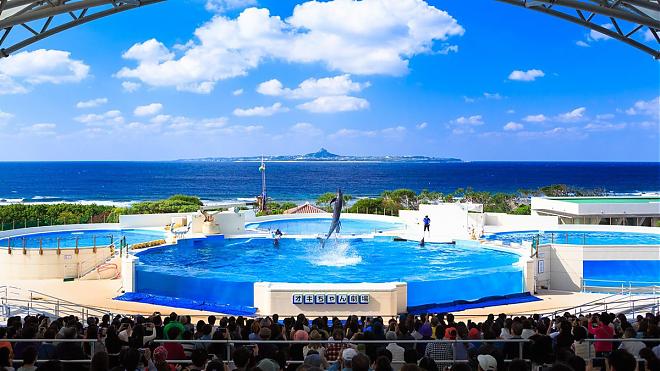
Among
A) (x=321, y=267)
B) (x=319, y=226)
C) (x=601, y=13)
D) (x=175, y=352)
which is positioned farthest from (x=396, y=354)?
(x=319, y=226)

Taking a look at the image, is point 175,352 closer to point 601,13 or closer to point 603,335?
point 603,335

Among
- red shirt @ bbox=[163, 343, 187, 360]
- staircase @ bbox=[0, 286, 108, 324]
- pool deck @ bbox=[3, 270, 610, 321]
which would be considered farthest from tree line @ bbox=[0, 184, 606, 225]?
red shirt @ bbox=[163, 343, 187, 360]

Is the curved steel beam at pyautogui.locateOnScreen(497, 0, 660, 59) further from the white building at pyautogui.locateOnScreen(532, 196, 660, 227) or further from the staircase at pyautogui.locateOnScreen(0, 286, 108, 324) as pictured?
the white building at pyautogui.locateOnScreen(532, 196, 660, 227)

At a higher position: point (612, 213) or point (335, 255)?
point (612, 213)

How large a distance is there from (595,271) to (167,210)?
24902 millimetres

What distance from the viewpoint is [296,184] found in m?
115

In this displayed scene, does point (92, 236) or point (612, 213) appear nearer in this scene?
point (92, 236)

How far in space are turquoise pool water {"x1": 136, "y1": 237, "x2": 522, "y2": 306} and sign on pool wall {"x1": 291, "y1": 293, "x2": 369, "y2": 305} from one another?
192 centimetres

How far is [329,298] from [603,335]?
749cm

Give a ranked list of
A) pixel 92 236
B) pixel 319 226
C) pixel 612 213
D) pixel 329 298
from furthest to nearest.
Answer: pixel 319 226, pixel 612 213, pixel 92 236, pixel 329 298

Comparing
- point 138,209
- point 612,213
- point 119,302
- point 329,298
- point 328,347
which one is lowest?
point 119,302

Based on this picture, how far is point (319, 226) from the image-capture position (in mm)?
29109

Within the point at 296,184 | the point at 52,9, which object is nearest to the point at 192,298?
the point at 52,9

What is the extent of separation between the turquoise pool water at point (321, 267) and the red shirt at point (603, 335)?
8.31 metres
